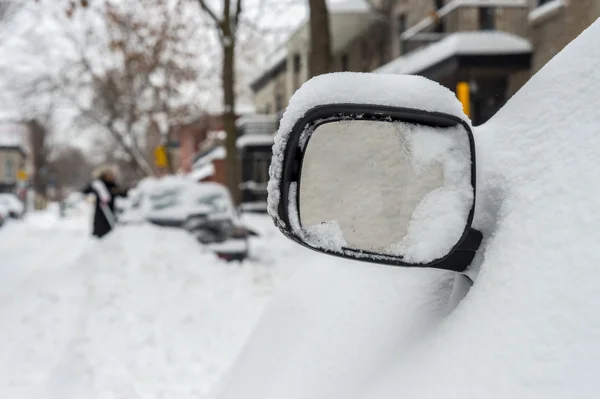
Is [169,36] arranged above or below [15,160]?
above

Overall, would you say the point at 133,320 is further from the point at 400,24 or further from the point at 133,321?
the point at 400,24

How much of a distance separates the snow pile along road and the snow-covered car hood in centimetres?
366

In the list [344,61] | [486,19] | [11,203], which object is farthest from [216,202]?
[11,203]

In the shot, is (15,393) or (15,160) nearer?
(15,393)

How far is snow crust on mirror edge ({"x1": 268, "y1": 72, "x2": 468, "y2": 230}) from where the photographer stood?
1.11 metres

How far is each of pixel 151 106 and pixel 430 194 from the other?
32737 millimetres

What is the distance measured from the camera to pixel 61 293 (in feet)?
28.0

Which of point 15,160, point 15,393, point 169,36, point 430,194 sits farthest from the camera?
point 15,160

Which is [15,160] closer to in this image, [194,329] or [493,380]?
[194,329]

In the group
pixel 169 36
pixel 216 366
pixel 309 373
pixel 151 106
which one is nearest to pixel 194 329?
pixel 216 366

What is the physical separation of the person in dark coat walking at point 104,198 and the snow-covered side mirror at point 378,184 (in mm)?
12710

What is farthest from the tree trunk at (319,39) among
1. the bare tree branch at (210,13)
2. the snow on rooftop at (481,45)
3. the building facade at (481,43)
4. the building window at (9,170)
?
the building window at (9,170)

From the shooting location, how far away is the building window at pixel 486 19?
16.8m

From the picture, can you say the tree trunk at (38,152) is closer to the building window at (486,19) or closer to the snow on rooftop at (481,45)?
the building window at (486,19)
